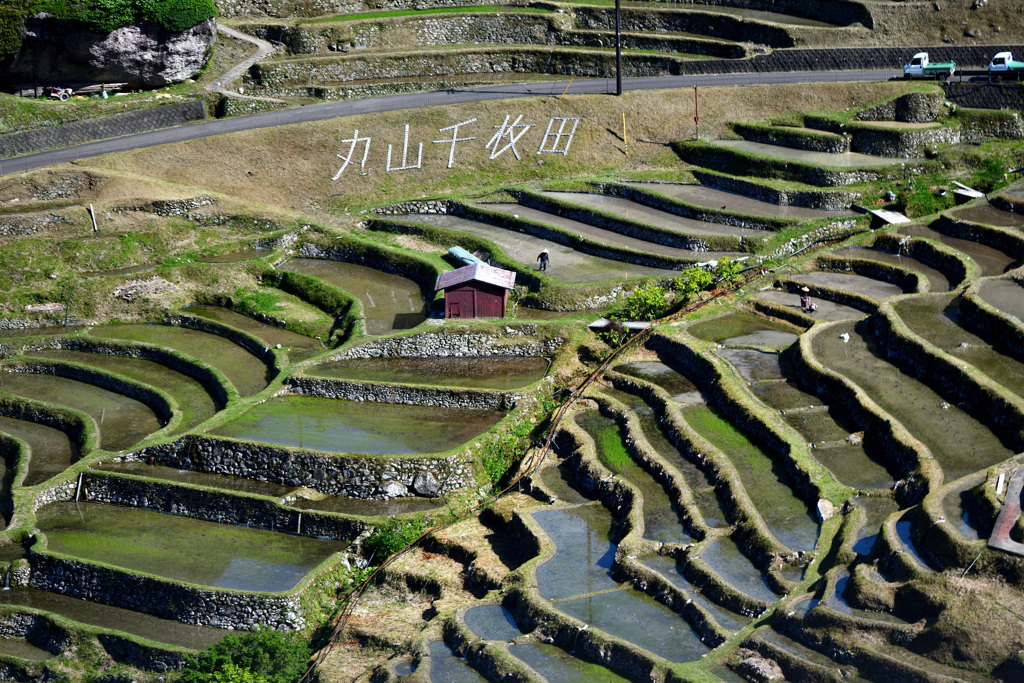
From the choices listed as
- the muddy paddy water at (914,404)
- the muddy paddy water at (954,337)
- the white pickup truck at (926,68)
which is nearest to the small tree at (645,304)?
the muddy paddy water at (914,404)

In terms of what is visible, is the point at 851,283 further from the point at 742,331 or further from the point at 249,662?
the point at 249,662

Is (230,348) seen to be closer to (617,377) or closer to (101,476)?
(101,476)

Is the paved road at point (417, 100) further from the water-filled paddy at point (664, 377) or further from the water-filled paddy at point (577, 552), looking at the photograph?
the water-filled paddy at point (577, 552)

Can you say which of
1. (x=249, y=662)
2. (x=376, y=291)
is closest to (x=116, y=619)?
(x=249, y=662)

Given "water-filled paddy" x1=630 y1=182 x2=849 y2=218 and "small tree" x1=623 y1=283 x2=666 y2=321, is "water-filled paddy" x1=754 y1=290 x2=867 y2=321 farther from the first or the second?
"water-filled paddy" x1=630 y1=182 x2=849 y2=218

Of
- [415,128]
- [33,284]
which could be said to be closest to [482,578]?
[33,284]

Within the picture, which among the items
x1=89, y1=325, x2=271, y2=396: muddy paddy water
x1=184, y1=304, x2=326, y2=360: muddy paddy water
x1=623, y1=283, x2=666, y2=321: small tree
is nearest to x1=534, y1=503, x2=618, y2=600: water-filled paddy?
x1=623, y1=283, x2=666, y2=321: small tree
